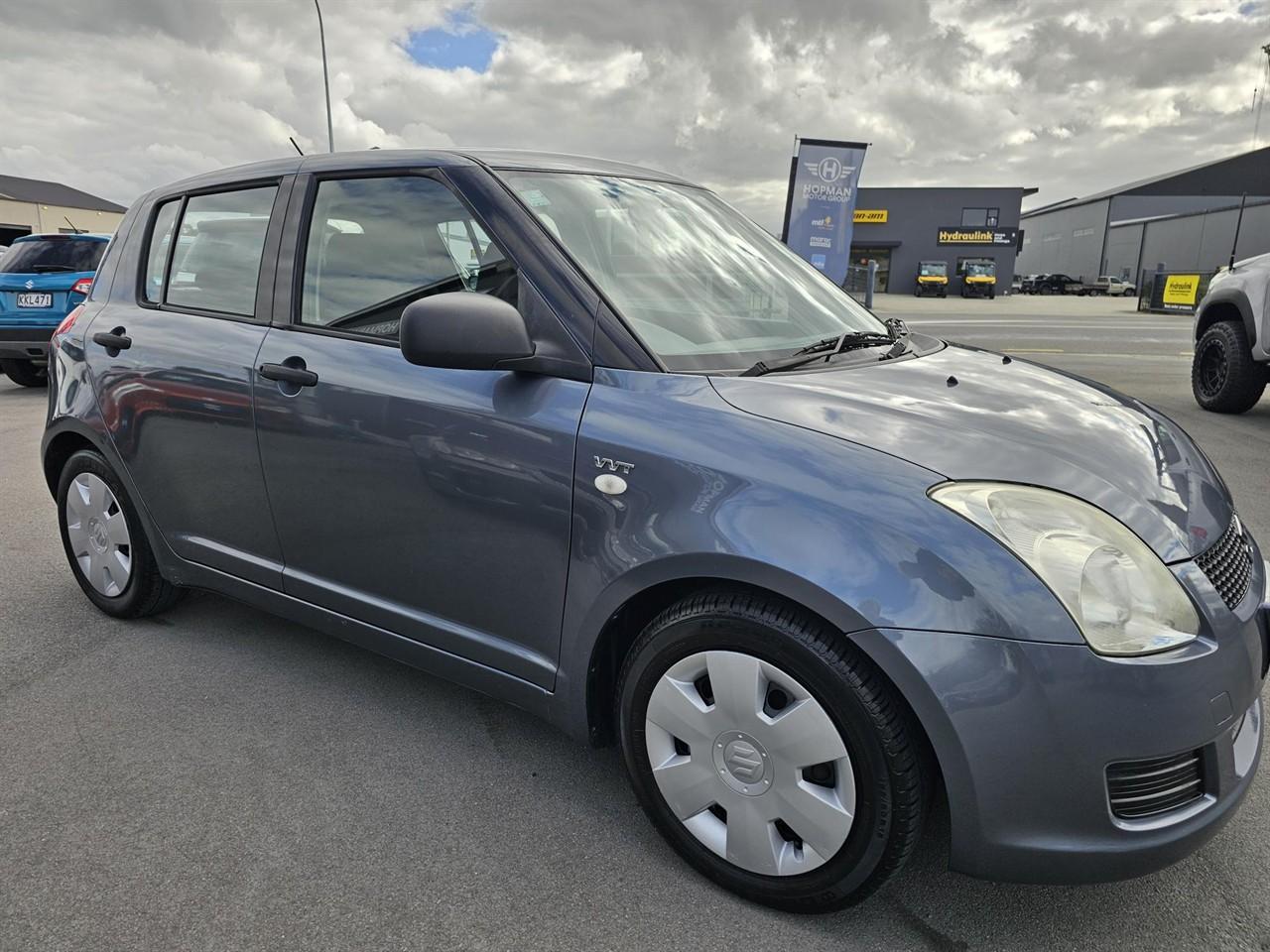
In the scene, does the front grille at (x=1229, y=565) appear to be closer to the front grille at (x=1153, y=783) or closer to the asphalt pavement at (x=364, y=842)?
the front grille at (x=1153, y=783)

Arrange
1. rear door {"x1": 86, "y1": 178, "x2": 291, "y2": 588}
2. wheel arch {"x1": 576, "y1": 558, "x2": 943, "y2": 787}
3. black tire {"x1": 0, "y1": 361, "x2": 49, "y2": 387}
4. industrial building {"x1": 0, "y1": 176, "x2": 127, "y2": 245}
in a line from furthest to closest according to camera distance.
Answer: industrial building {"x1": 0, "y1": 176, "x2": 127, "y2": 245}, black tire {"x1": 0, "y1": 361, "x2": 49, "y2": 387}, rear door {"x1": 86, "y1": 178, "x2": 291, "y2": 588}, wheel arch {"x1": 576, "y1": 558, "x2": 943, "y2": 787}

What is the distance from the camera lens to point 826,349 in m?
2.46

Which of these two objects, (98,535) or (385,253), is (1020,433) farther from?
(98,535)

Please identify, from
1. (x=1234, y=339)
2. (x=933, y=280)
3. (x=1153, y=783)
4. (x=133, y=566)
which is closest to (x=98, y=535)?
(x=133, y=566)

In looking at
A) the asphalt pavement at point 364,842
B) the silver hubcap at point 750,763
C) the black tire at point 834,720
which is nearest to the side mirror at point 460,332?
the black tire at point 834,720

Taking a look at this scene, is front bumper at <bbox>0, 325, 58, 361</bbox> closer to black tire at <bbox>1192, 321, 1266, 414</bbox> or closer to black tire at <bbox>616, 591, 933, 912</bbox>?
black tire at <bbox>616, 591, 933, 912</bbox>

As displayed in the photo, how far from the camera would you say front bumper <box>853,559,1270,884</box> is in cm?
159

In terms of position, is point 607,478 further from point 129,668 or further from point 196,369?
point 129,668

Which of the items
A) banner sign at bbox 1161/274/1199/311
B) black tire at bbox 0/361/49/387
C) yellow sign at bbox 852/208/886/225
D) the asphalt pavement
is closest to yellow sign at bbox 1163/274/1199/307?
banner sign at bbox 1161/274/1199/311

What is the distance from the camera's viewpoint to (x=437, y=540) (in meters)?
2.34

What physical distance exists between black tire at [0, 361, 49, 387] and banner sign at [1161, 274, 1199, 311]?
33.7 metres

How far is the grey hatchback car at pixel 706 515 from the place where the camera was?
1641mm

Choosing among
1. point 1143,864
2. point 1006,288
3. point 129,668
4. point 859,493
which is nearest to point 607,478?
point 859,493

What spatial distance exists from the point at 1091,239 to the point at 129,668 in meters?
85.8
